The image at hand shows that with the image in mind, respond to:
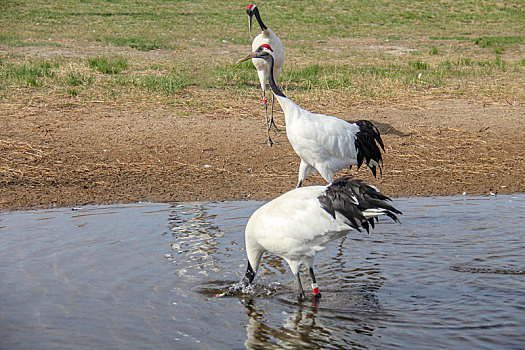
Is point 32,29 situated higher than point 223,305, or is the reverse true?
point 32,29

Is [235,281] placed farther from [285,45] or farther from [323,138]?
[285,45]

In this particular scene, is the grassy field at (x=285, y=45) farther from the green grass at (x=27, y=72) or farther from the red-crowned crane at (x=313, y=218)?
the red-crowned crane at (x=313, y=218)

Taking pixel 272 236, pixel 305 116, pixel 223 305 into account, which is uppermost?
pixel 305 116

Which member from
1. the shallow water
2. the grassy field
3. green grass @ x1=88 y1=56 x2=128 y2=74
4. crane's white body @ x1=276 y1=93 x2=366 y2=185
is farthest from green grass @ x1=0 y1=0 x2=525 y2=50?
the shallow water

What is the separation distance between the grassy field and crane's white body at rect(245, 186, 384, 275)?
604 centimetres

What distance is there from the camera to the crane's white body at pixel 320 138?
6.55 m

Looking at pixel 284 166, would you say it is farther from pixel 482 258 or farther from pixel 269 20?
pixel 269 20

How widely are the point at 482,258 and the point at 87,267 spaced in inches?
127

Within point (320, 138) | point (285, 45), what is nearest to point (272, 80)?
point (320, 138)

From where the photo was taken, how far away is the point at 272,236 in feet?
16.2

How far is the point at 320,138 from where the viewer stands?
6.57m

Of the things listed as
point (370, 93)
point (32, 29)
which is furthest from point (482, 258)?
point (32, 29)

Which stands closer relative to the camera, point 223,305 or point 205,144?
point 223,305

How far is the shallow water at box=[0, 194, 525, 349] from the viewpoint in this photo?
4.34m
